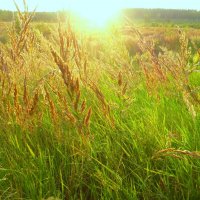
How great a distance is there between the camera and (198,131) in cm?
177

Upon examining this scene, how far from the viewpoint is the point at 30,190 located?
153cm

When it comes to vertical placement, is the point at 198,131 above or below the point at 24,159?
above

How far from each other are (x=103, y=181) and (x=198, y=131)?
0.58 metres

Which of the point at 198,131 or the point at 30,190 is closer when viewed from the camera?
the point at 30,190

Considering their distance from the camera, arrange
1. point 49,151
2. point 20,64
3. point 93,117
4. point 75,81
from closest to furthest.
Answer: point 75,81 → point 49,151 → point 20,64 → point 93,117

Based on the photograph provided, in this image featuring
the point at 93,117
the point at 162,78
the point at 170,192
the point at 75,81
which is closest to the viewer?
the point at 75,81

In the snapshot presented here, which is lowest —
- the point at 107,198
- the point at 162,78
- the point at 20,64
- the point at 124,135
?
the point at 107,198

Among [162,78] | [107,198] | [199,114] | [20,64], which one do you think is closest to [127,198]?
[107,198]

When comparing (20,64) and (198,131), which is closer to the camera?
(198,131)

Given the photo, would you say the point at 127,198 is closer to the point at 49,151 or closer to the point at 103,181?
the point at 103,181

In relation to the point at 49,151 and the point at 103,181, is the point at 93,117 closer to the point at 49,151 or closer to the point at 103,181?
the point at 49,151

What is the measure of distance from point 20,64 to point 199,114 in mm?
1031

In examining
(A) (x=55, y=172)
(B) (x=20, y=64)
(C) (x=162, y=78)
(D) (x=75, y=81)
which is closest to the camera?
(D) (x=75, y=81)

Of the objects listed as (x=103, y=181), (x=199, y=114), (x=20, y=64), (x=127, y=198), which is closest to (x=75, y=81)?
(x=103, y=181)
